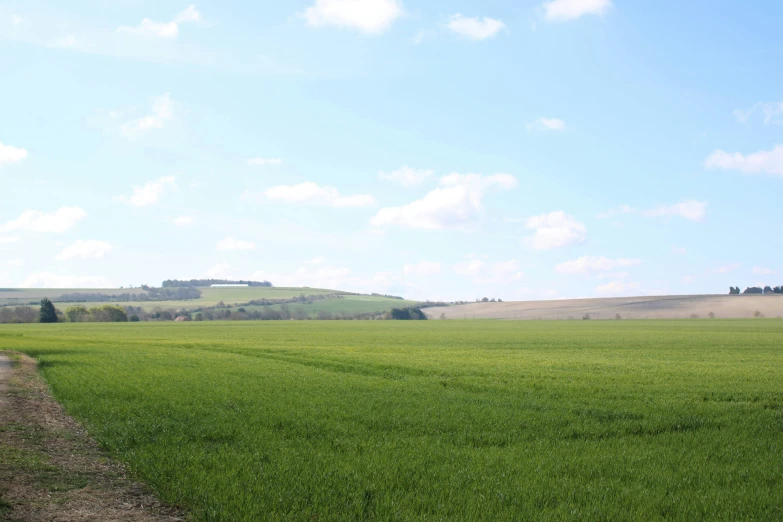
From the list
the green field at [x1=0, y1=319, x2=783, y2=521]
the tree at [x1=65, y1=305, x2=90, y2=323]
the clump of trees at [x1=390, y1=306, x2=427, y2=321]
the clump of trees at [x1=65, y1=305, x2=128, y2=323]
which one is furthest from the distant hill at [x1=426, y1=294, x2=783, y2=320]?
the green field at [x1=0, y1=319, x2=783, y2=521]

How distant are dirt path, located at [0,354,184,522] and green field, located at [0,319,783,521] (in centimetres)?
40

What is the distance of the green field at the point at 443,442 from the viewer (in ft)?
30.7

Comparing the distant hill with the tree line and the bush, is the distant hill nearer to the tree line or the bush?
the tree line

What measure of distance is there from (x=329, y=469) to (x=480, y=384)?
1422 centimetres

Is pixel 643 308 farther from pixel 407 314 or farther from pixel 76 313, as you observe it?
pixel 76 313

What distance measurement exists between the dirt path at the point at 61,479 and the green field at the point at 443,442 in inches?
15.8

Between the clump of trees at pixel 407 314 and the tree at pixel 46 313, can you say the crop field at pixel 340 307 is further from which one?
the tree at pixel 46 313

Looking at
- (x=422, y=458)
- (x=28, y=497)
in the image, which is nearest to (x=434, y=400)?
(x=422, y=458)

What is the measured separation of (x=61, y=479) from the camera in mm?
10516

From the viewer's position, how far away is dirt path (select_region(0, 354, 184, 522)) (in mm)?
8883

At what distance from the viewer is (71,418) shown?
16.7 meters

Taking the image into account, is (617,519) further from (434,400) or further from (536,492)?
(434,400)

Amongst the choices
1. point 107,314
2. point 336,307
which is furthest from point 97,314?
point 336,307

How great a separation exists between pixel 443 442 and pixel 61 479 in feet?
24.0
